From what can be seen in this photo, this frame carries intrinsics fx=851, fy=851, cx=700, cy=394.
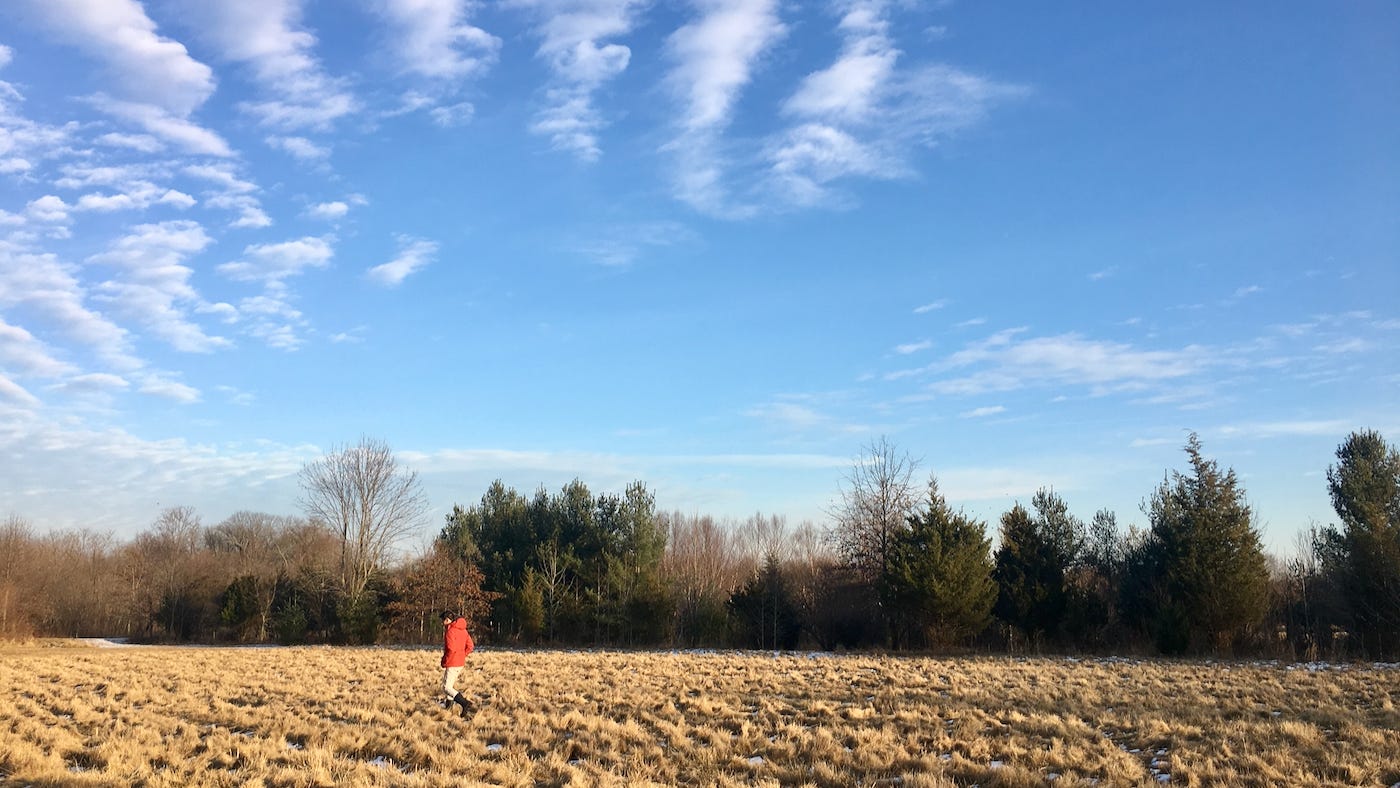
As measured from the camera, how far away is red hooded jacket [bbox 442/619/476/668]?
13.9 meters

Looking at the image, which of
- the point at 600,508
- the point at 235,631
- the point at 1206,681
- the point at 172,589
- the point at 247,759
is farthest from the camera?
the point at 172,589

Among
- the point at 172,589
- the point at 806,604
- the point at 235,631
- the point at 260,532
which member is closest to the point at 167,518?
the point at 260,532

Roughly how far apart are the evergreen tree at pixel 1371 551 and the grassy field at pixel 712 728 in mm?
8530

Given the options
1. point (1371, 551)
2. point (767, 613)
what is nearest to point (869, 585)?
point (767, 613)

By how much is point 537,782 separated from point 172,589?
4988 cm

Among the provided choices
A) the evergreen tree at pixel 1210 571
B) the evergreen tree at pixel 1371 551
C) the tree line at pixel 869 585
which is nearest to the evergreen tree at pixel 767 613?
the tree line at pixel 869 585

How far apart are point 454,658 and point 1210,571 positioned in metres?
24.7

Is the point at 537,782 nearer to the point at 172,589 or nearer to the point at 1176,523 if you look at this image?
the point at 1176,523

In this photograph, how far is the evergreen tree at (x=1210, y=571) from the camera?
27188mm

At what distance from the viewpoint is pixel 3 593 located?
44.6m

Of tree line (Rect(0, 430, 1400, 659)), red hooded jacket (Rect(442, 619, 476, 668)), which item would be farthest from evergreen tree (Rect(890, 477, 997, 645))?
red hooded jacket (Rect(442, 619, 476, 668))

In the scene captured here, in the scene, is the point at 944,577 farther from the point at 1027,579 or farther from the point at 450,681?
the point at 450,681

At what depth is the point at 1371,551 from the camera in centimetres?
2623

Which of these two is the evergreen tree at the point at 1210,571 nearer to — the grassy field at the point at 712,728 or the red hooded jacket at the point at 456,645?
the grassy field at the point at 712,728
